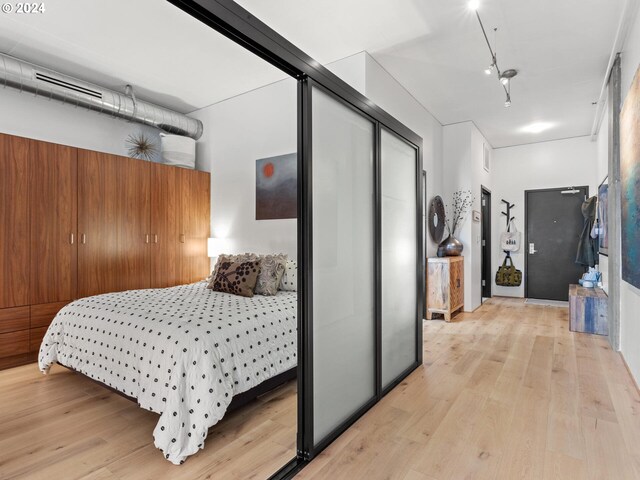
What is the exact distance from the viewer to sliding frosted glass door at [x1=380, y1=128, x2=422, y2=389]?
269 centimetres

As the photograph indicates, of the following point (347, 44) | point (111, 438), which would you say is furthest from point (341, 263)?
point (347, 44)

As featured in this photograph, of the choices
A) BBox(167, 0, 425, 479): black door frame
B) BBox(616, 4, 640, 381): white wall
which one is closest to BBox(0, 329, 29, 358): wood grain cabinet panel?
BBox(167, 0, 425, 479): black door frame

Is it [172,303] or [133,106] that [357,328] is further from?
[133,106]

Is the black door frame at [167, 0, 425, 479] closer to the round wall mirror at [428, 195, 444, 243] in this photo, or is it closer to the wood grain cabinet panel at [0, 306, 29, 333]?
the wood grain cabinet panel at [0, 306, 29, 333]

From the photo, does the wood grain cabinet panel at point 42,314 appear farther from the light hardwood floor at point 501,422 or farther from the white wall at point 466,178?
the white wall at point 466,178

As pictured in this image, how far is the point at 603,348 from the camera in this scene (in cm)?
366

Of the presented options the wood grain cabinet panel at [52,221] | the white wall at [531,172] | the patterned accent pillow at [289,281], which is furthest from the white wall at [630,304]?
the wood grain cabinet panel at [52,221]

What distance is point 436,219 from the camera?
5254mm

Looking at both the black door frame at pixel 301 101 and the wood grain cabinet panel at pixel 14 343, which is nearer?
the black door frame at pixel 301 101

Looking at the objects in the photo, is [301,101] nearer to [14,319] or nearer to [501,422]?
[501,422]

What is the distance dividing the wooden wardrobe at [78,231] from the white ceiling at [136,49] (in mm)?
874

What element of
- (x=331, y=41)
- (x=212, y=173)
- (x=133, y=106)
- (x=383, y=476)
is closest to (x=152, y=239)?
(x=212, y=173)

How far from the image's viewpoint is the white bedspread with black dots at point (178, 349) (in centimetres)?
189

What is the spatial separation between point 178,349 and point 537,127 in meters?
6.24
